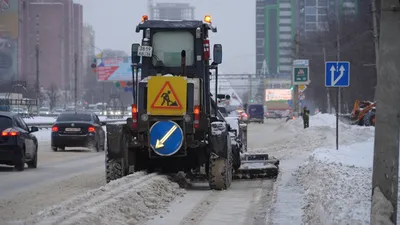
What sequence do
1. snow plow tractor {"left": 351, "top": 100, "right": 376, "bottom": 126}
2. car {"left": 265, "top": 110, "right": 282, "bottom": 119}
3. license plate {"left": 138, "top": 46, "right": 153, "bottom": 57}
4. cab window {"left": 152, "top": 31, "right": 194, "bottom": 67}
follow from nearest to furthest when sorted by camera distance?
1. license plate {"left": 138, "top": 46, "right": 153, "bottom": 57}
2. cab window {"left": 152, "top": 31, "right": 194, "bottom": 67}
3. snow plow tractor {"left": 351, "top": 100, "right": 376, "bottom": 126}
4. car {"left": 265, "top": 110, "right": 282, "bottom": 119}

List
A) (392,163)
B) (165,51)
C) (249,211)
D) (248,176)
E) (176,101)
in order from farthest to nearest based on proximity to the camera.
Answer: (248,176) < (165,51) < (176,101) < (249,211) < (392,163)

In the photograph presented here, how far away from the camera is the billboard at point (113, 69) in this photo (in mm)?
86438

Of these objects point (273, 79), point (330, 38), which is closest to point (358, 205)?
point (330, 38)

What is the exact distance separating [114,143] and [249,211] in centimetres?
432

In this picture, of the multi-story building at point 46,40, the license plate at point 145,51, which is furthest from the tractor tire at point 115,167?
the multi-story building at point 46,40

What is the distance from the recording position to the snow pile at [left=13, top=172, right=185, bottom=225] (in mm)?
9836

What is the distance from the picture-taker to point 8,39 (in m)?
109

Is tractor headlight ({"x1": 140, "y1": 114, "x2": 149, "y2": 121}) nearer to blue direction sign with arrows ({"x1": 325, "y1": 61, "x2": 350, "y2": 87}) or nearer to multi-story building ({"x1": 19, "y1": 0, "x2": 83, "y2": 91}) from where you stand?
blue direction sign with arrows ({"x1": 325, "y1": 61, "x2": 350, "y2": 87})

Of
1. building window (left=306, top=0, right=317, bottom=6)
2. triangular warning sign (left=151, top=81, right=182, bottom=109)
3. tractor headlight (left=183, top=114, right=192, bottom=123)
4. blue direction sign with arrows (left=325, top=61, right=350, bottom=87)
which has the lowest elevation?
tractor headlight (left=183, top=114, right=192, bottom=123)

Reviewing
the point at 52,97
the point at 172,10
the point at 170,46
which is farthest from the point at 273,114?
the point at 170,46

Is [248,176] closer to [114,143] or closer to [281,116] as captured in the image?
[114,143]

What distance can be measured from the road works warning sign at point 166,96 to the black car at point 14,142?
6531 mm

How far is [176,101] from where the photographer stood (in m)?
15.0

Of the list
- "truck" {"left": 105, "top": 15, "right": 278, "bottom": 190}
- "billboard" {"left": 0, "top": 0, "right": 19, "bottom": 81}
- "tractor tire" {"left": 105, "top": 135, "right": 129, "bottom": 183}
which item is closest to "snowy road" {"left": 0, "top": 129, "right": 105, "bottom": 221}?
"tractor tire" {"left": 105, "top": 135, "right": 129, "bottom": 183}
